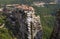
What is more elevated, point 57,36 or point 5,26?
point 57,36

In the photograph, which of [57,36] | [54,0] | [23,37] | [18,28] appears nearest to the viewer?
[57,36]

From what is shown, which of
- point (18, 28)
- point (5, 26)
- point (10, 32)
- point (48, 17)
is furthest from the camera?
point (48, 17)

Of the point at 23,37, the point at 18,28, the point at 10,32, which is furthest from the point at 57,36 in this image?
the point at 10,32

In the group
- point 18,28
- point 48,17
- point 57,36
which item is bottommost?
point 48,17

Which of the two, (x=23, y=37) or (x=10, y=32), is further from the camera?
(x=10, y=32)

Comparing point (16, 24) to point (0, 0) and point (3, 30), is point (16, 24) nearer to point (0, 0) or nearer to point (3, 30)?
point (3, 30)

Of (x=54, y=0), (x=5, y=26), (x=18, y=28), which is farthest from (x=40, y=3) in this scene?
(x=18, y=28)

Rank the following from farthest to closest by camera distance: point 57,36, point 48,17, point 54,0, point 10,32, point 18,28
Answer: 1. point 54,0
2. point 48,17
3. point 10,32
4. point 18,28
5. point 57,36

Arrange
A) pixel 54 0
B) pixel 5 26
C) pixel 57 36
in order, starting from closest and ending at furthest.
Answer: pixel 57 36 < pixel 5 26 < pixel 54 0

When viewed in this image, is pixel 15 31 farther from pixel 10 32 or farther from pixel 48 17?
pixel 48 17
